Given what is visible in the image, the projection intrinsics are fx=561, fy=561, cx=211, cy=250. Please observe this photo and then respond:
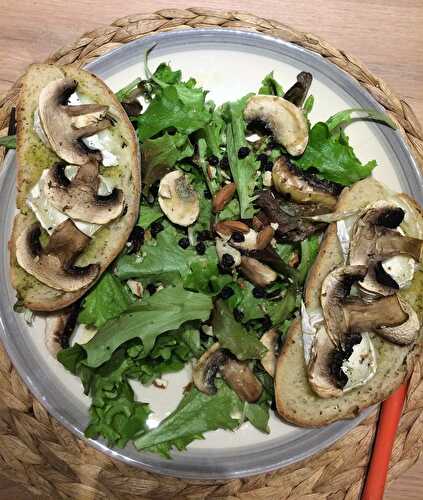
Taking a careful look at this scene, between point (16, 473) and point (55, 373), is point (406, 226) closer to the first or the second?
point (55, 373)

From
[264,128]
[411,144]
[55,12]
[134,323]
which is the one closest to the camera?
[134,323]

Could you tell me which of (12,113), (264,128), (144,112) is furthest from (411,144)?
(12,113)

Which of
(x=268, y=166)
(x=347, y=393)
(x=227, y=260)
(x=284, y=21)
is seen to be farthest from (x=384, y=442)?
(x=284, y=21)

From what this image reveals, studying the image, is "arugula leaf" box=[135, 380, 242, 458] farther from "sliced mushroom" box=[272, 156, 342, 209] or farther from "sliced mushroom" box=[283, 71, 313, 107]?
"sliced mushroom" box=[283, 71, 313, 107]

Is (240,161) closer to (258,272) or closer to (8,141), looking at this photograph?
(258,272)

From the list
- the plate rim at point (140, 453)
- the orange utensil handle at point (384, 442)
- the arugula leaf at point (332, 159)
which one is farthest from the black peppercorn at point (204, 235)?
the orange utensil handle at point (384, 442)
